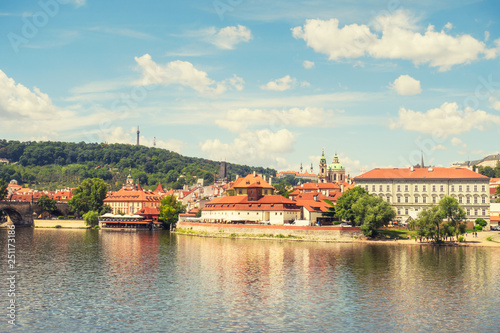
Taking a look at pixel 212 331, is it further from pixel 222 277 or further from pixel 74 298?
pixel 222 277

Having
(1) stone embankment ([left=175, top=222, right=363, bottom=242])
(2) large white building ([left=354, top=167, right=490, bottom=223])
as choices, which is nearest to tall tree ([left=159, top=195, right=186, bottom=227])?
(1) stone embankment ([left=175, top=222, right=363, bottom=242])

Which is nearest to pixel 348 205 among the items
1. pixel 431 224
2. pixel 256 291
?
pixel 431 224

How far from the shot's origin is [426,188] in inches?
4835

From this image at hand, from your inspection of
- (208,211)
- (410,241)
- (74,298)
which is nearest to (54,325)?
(74,298)

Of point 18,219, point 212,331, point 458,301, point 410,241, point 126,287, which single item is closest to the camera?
point 212,331

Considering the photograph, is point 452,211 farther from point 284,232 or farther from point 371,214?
point 284,232

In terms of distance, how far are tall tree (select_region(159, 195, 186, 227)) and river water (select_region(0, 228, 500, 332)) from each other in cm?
6336

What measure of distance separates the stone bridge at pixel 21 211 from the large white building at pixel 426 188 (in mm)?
106791

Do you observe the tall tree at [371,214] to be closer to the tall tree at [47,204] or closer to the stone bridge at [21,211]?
the tall tree at [47,204]

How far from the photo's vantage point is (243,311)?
138 ft

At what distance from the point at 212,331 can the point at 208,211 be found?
91.3 m

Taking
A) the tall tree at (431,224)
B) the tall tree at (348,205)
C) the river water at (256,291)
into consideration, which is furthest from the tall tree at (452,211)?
the tall tree at (348,205)

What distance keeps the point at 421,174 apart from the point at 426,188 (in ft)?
11.6

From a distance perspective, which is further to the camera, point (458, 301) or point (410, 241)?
point (410, 241)
